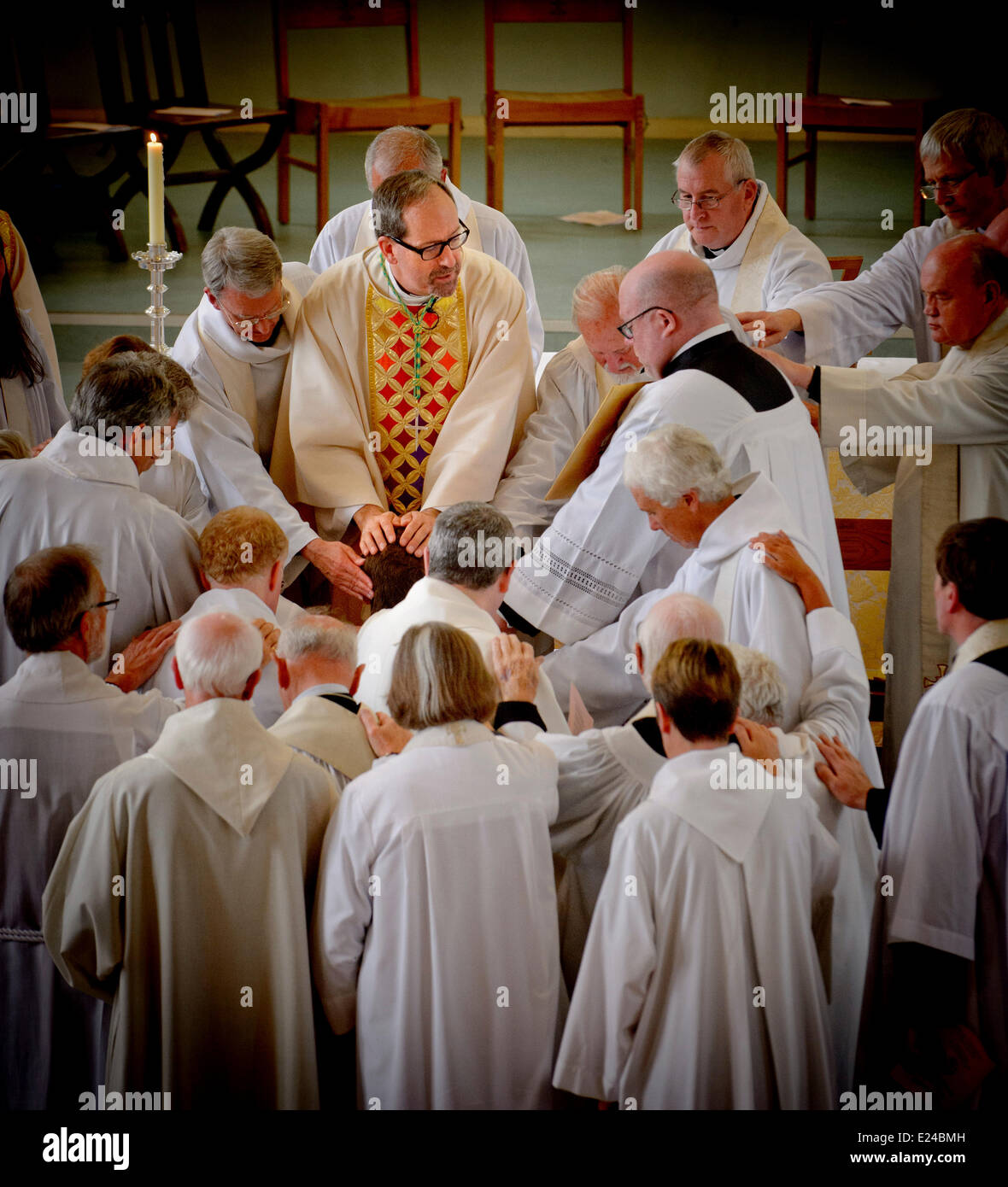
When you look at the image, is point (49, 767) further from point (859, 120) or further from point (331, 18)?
point (859, 120)

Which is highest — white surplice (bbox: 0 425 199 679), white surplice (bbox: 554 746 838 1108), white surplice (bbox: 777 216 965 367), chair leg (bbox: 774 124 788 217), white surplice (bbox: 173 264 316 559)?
chair leg (bbox: 774 124 788 217)

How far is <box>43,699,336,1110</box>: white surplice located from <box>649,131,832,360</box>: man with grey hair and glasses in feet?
9.05

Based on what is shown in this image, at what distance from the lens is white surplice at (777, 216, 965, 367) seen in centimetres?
460

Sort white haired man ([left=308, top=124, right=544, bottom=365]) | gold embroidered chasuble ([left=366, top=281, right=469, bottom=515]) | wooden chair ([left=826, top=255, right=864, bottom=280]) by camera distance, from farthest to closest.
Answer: wooden chair ([left=826, top=255, right=864, bottom=280]) → white haired man ([left=308, top=124, right=544, bottom=365]) → gold embroidered chasuble ([left=366, top=281, right=469, bottom=515])

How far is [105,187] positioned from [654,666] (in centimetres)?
568

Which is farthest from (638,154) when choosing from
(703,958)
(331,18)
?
(703,958)

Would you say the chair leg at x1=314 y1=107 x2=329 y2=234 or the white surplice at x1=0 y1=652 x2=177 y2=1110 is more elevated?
the chair leg at x1=314 y1=107 x2=329 y2=234

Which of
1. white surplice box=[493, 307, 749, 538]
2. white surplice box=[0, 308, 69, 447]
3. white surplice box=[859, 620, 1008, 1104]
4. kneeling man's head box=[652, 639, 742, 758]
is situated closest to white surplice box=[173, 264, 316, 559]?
white surplice box=[493, 307, 749, 538]

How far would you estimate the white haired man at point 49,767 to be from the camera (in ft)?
10.0

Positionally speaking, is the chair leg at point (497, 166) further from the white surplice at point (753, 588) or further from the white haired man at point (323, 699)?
the white haired man at point (323, 699)

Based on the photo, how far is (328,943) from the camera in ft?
9.43

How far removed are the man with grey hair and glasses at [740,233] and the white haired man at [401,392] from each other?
76 centimetres

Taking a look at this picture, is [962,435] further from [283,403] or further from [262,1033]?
[262,1033]

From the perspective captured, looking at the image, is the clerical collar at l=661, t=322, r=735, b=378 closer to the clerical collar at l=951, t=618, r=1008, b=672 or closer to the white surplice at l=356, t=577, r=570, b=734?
the white surplice at l=356, t=577, r=570, b=734
